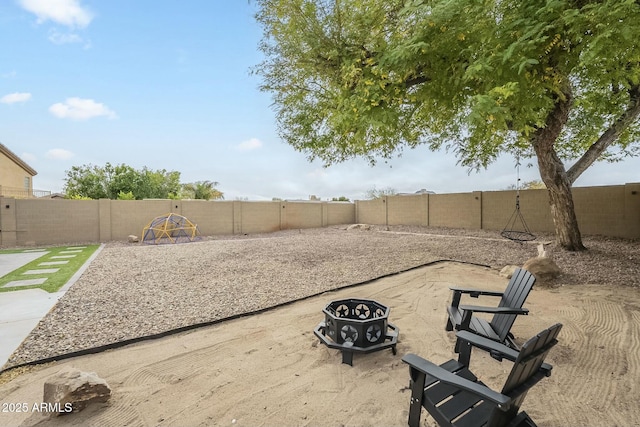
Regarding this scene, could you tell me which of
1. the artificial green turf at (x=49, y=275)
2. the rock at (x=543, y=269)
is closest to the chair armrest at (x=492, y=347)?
the rock at (x=543, y=269)

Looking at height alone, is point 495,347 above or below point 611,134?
below

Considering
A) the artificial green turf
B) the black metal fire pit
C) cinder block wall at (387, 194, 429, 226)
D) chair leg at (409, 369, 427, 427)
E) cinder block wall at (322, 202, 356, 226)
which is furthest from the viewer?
cinder block wall at (322, 202, 356, 226)

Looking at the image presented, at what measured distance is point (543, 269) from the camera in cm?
483

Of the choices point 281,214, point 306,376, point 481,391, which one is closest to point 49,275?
point 306,376

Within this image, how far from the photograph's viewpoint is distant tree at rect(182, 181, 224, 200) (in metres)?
25.2

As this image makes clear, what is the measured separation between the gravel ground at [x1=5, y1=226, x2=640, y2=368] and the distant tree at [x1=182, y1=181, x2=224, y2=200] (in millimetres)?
17806

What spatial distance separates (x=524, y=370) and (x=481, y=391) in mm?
262

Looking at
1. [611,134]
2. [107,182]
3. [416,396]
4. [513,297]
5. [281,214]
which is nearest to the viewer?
[416,396]

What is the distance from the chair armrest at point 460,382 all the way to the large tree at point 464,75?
10.4 ft

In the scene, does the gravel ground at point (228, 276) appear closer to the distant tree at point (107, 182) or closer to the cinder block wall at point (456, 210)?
the cinder block wall at point (456, 210)

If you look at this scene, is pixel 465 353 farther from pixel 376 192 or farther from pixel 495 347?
pixel 376 192

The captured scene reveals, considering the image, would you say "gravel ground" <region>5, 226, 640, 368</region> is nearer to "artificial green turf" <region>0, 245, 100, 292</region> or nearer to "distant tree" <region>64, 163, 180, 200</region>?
"artificial green turf" <region>0, 245, 100, 292</region>

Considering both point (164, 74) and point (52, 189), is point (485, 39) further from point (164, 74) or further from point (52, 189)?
point (52, 189)

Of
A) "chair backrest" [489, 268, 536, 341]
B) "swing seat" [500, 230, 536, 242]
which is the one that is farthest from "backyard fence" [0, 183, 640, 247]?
"chair backrest" [489, 268, 536, 341]
